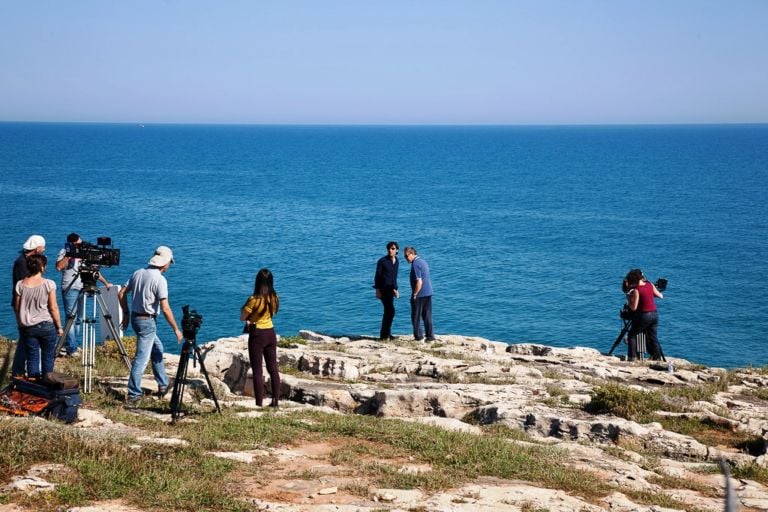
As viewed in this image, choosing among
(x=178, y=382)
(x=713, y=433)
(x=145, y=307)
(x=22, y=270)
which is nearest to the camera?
(x=178, y=382)

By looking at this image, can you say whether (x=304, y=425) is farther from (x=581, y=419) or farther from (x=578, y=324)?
(x=578, y=324)

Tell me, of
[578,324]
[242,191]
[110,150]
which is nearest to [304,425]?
[578,324]

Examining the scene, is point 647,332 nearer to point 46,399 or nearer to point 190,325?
point 190,325

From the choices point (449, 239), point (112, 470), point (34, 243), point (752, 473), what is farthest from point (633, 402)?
point (449, 239)

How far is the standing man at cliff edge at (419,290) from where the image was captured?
1934cm

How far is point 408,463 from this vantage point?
31.8 feet

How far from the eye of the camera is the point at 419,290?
19.5 meters

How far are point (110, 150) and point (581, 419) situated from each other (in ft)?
576

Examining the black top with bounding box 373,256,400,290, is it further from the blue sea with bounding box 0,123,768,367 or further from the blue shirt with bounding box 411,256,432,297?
the blue sea with bounding box 0,123,768,367

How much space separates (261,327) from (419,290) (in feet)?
25.5

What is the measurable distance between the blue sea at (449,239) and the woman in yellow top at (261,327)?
23.7m

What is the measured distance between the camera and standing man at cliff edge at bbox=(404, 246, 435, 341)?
762 inches

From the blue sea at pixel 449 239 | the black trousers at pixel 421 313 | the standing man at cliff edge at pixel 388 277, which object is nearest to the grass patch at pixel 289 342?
the standing man at cliff edge at pixel 388 277

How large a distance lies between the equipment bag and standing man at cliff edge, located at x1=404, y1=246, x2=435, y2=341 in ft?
32.4
